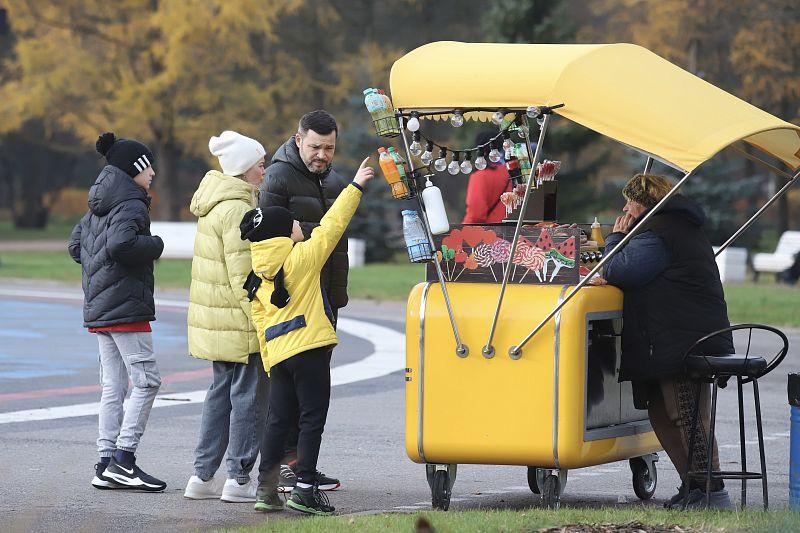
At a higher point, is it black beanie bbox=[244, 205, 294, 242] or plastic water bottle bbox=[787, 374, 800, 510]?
black beanie bbox=[244, 205, 294, 242]

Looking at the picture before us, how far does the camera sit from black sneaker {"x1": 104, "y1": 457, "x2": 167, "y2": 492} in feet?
26.9

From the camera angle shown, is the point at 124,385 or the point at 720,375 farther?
the point at 124,385

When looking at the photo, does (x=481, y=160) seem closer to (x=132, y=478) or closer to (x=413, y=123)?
(x=413, y=123)

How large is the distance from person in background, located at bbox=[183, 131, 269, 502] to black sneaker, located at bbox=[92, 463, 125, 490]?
45 cm

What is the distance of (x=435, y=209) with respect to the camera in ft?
25.2

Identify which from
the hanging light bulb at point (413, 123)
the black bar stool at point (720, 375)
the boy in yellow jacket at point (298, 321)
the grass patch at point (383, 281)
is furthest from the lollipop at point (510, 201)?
the grass patch at point (383, 281)

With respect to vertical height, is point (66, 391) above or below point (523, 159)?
below

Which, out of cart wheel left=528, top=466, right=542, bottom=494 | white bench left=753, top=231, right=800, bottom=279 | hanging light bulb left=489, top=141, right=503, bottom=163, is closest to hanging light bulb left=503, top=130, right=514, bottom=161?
hanging light bulb left=489, top=141, right=503, bottom=163

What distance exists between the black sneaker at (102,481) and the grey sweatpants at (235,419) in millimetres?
551

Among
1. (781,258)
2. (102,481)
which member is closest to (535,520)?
(102,481)

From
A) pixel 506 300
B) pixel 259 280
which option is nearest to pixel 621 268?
pixel 506 300

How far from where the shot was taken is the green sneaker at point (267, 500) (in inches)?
299

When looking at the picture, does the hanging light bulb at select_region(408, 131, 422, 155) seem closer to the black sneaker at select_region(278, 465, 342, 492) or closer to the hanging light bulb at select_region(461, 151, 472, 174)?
the hanging light bulb at select_region(461, 151, 472, 174)

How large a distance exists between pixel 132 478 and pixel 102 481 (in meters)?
0.21
